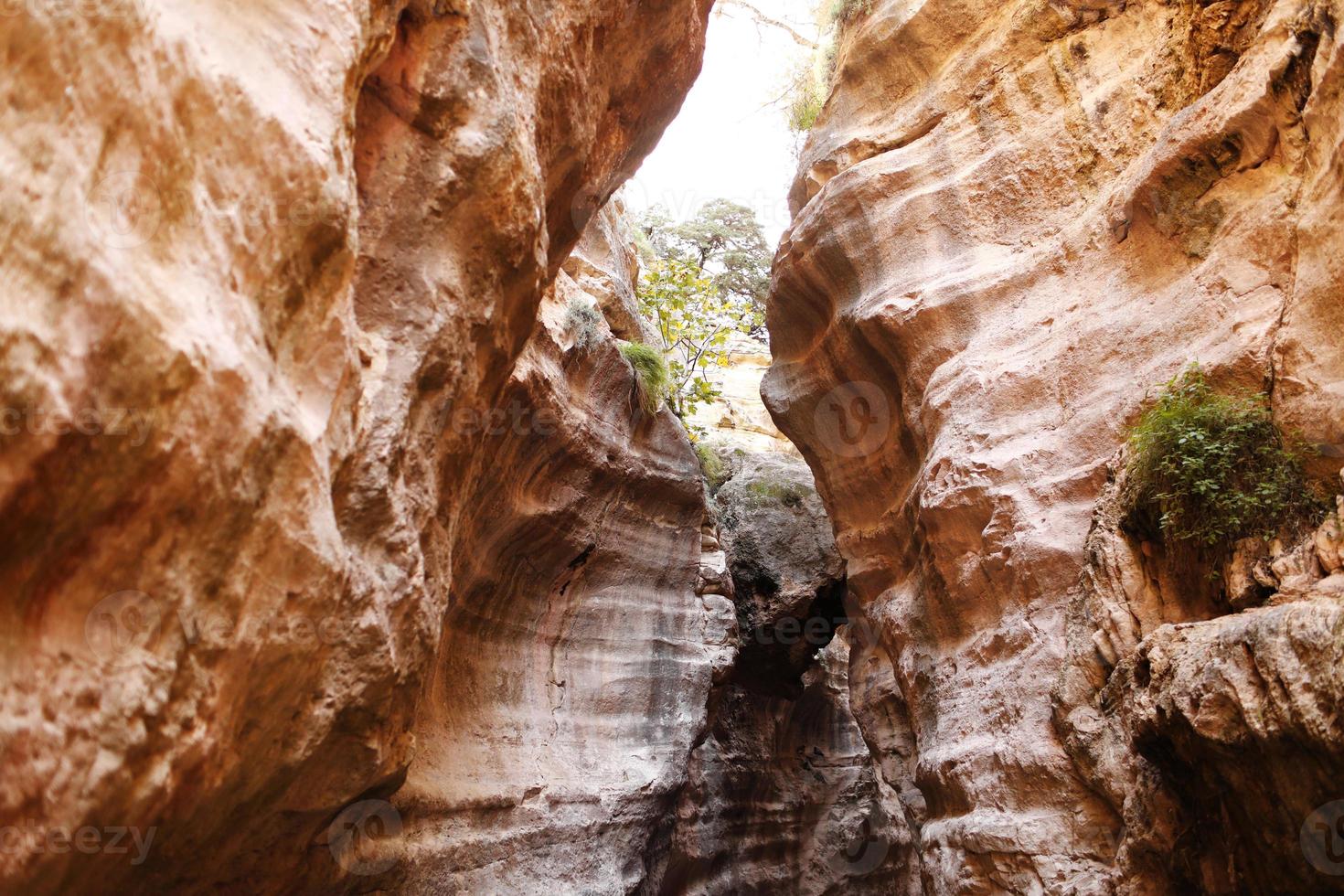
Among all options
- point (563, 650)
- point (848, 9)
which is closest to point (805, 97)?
point (848, 9)

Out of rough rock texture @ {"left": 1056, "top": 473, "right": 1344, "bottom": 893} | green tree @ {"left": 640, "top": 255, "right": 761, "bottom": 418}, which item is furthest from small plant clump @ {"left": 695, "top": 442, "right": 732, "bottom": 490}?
rough rock texture @ {"left": 1056, "top": 473, "right": 1344, "bottom": 893}

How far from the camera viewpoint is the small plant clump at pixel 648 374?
32.2 feet

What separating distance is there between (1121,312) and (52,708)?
22.5 ft

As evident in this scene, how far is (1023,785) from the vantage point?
661 cm

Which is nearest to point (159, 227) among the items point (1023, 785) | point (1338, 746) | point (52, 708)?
point (52, 708)

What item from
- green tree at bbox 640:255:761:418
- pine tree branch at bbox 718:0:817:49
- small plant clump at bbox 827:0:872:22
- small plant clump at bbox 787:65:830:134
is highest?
pine tree branch at bbox 718:0:817:49

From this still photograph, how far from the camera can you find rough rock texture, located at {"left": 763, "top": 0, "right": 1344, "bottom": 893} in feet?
18.2

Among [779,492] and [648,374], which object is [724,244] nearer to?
[779,492]

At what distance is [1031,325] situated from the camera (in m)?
7.91

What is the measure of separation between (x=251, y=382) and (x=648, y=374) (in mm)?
6661

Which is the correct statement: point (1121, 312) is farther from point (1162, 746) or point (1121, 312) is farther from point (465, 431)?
point (465, 431)

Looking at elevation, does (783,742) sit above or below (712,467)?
below

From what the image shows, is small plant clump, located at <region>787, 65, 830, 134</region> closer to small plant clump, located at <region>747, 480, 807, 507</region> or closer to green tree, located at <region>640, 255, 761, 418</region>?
green tree, located at <region>640, 255, 761, 418</region>

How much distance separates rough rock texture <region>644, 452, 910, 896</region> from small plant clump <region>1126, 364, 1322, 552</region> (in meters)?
7.94
